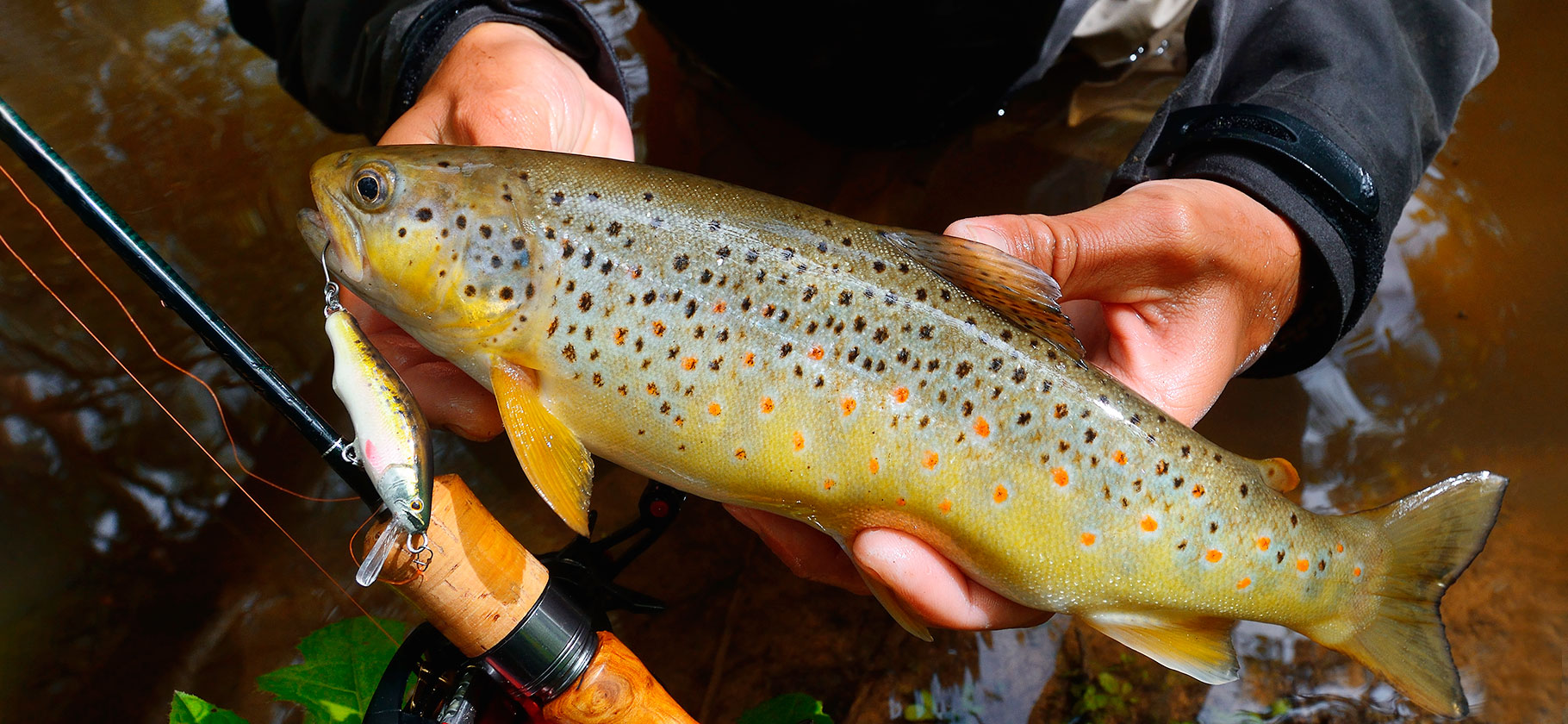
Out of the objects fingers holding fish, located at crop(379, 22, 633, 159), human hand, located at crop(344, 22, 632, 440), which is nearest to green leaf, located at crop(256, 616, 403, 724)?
human hand, located at crop(344, 22, 632, 440)

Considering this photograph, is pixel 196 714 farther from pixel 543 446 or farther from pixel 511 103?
pixel 511 103

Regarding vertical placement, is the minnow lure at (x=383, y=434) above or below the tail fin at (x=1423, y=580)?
above

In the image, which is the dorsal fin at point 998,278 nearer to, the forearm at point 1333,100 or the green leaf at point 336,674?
the forearm at point 1333,100

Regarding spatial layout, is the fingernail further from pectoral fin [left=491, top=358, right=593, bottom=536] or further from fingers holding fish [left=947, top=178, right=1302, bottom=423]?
pectoral fin [left=491, top=358, right=593, bottom=536]

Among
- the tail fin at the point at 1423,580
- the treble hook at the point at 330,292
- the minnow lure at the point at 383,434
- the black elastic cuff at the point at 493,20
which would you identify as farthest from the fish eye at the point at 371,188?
the tail fin at the point at 1423,580

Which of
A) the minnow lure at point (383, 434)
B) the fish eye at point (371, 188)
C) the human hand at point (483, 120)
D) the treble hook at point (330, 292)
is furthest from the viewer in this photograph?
the human hand at point (483, 120)

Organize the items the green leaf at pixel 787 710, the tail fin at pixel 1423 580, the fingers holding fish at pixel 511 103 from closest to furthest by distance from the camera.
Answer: the tail fin at pixel 1423 580 < the fingers holding fish at pixel 511 103 < the green leaf at pixel 787 710
